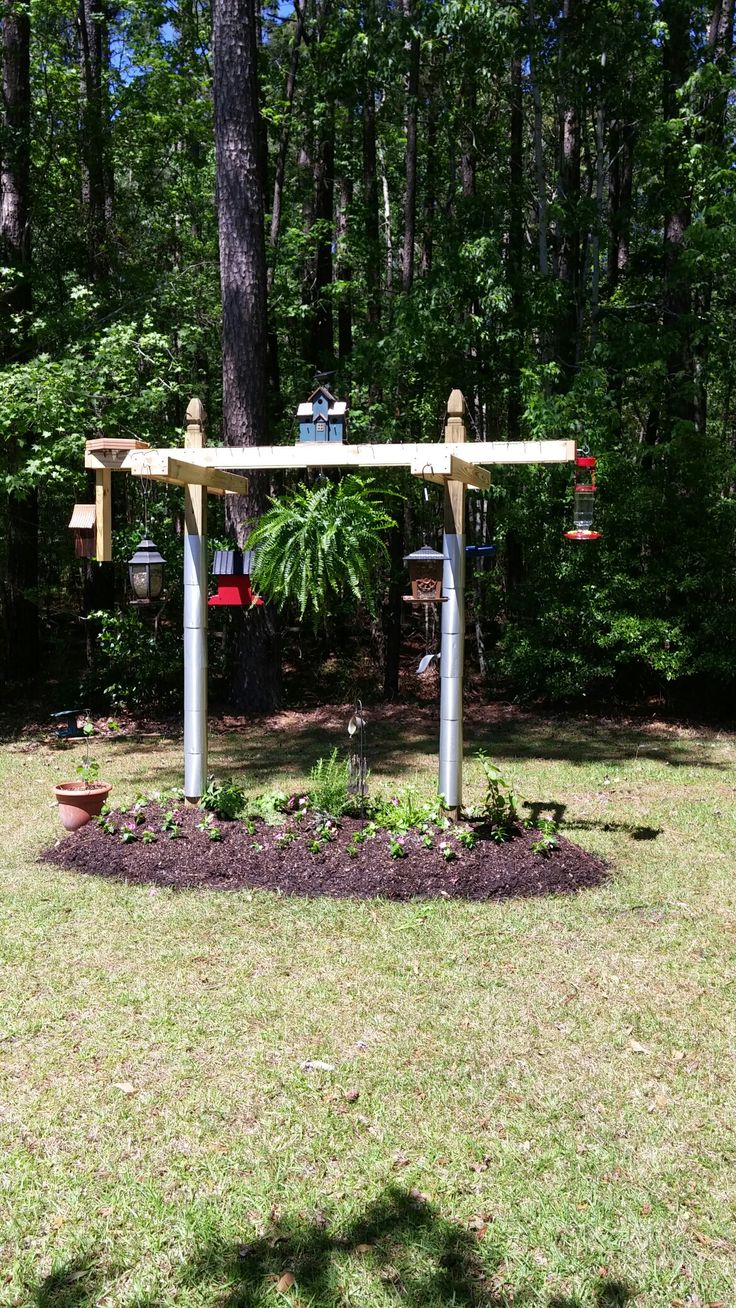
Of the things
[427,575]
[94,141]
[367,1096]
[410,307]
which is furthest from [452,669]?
[94,141]

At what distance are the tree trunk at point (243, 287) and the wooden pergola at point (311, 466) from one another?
4288 millimetres

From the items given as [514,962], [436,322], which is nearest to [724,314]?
[436,322]

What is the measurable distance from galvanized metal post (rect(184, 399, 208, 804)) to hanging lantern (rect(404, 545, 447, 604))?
1422 millimetres

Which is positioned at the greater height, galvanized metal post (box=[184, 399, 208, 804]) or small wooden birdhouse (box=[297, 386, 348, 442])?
small wooden birdhouse (box=[297, 386, 348, 442])

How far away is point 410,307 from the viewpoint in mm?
11906

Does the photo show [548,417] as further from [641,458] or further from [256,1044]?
[256,1044]

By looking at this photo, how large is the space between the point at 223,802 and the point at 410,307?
764cm

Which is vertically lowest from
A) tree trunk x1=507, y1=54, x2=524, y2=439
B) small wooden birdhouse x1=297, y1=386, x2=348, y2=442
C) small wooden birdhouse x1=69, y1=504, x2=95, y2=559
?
small wooden birdhouse x1=69, y1=504, x2=95, y2=559

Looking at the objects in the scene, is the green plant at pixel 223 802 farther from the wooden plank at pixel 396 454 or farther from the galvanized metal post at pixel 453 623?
the wooden plank at pixel 396 454

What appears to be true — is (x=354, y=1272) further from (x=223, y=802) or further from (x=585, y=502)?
(x=585, y=502)

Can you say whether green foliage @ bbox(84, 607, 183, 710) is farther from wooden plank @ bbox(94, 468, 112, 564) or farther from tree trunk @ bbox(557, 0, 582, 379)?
tree trunk @ bbox(557, 0, 582, 379)

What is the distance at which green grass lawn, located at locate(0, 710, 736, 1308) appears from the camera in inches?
106

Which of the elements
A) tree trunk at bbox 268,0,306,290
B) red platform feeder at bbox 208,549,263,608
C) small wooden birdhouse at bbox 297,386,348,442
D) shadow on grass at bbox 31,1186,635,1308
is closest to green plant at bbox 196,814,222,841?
red platform feeder at bbox 208,549,263,608

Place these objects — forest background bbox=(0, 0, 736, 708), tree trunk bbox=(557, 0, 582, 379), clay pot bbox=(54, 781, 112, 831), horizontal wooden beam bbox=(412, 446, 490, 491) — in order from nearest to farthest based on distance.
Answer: horizontal wooden beam bbox=(412, 446, 490, 491), clay pot bbox=(54, 781, 112, 831), forest background bbox=(0, 0, 736, 708), tree trunk bbox=(557, 0, 582, 379)
